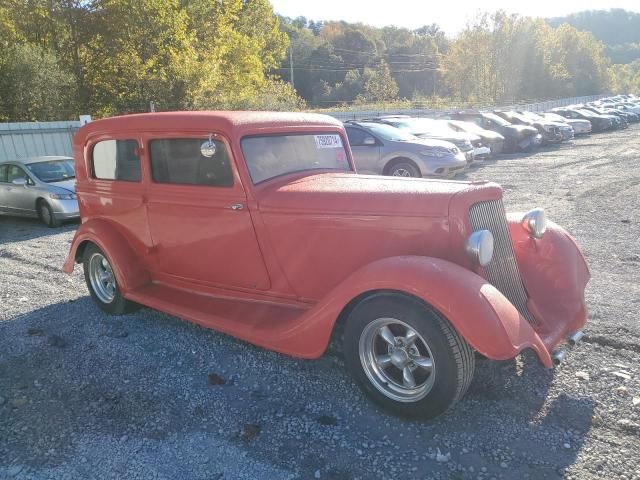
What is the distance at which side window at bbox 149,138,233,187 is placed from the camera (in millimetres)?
3709

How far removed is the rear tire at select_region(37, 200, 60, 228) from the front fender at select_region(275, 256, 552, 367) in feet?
25.9

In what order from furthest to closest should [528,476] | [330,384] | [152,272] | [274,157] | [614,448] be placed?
[152,272] < [274,157] < [330,384] < [614,448] < [528,476]

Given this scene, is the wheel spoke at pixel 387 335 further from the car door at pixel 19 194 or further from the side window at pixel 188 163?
the car door at pixel 19 194

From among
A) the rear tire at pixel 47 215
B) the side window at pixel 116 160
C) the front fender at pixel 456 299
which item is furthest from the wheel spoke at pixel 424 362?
the rear tire at pixel 47 215

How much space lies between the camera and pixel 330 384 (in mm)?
3373

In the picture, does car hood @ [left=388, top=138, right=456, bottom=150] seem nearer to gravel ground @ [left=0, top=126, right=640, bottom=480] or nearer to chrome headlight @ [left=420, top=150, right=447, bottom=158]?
chrome headlight @ [left=420, top=150, right=447, bottom=158]

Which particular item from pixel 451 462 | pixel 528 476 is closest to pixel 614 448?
pixel 528 476

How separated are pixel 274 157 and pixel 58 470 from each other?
2515mm

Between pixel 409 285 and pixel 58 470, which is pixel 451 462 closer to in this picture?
pixel 409 285

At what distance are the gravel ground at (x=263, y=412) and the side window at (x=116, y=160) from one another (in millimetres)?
1378

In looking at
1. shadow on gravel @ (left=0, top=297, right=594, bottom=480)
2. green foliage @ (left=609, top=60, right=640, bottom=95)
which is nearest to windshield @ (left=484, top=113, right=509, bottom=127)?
shadow on gravel @ (left=0, top=297, right=594, bottom=480)

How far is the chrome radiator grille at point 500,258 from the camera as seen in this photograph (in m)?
3.14

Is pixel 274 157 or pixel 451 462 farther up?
pixel 274 157

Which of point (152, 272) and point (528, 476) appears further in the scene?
point (152, 272)
